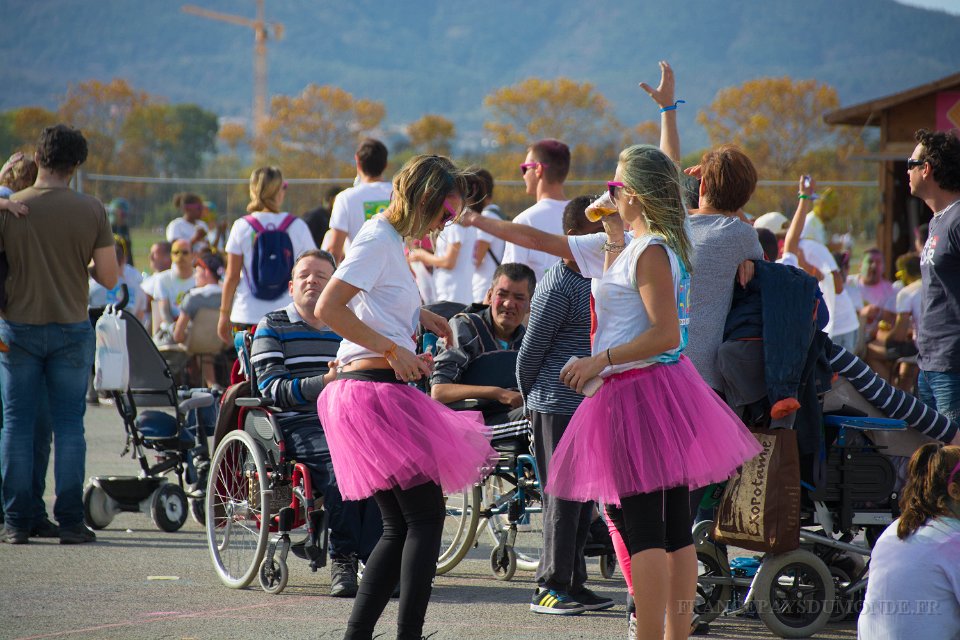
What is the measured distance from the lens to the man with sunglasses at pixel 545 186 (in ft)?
23.4

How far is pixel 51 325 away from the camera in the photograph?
6.45 metres

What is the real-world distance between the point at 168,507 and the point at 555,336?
3.15 meters

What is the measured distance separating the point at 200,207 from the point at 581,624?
1096 cm

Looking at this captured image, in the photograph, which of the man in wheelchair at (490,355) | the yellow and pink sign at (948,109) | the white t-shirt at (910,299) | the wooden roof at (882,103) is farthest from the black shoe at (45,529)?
the yellow and pink sign at (948,109)

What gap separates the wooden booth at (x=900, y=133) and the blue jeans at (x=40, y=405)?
38.7 feet

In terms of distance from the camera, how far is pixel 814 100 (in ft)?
208

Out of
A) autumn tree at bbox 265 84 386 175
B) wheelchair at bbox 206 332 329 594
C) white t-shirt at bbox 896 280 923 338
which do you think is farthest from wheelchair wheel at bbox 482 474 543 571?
autumn tree at bbox 265 84 386 175

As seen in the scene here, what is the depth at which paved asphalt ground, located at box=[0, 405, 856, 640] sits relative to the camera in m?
4.92

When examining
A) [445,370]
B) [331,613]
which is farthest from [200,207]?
[331,613]

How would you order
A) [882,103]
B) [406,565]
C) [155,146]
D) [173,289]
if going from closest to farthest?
[406,565]
[173,289]
[882,103]
[155,146]

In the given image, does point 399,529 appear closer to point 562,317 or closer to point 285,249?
point 562,317

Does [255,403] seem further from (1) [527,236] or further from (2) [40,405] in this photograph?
(1) [527,236]

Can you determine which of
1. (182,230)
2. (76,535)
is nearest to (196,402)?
(76,535)

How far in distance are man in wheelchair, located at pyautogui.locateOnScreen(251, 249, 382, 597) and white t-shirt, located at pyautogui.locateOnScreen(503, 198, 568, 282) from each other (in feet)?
5.17
